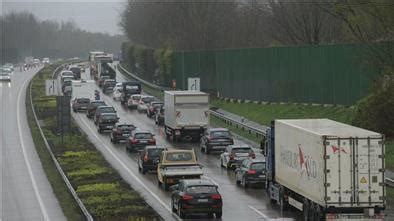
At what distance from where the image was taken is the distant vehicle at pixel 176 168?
37656 mm

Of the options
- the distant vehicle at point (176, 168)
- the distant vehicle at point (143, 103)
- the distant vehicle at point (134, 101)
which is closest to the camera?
the distant vehicle at point (176, 168)

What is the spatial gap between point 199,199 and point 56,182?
41.1ft

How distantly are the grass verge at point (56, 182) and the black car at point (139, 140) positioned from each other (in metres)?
4.56

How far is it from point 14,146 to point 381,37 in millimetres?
23126

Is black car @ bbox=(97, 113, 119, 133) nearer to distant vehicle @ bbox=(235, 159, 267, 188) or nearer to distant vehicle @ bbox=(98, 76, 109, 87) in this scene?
distant vehicle @ bbox=(235, 159, 267, 188)

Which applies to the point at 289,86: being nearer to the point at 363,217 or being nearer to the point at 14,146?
the point at 14,146

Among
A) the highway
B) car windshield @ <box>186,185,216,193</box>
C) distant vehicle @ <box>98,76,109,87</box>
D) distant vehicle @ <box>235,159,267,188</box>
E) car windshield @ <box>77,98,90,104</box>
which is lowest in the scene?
the highway

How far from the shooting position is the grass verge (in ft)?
107

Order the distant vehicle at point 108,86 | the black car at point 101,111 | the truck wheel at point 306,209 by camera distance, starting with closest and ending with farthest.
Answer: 1. the truck wheel at point 306,209
2. the black car at point 101,111
3. the distant vehicle at point 108,86

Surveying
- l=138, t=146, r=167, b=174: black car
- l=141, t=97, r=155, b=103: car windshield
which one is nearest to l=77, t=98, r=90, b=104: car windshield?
l=141, t=97, r=155, b=103: car windshield

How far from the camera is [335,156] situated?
27.0m

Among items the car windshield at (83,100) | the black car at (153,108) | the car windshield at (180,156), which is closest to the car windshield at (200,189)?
the car windshield at (180,156)

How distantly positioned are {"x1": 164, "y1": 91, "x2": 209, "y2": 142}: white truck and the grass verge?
26.0 ft

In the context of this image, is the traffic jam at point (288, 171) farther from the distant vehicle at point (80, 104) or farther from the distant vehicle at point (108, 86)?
the distant vehicle at point (108, 86)
